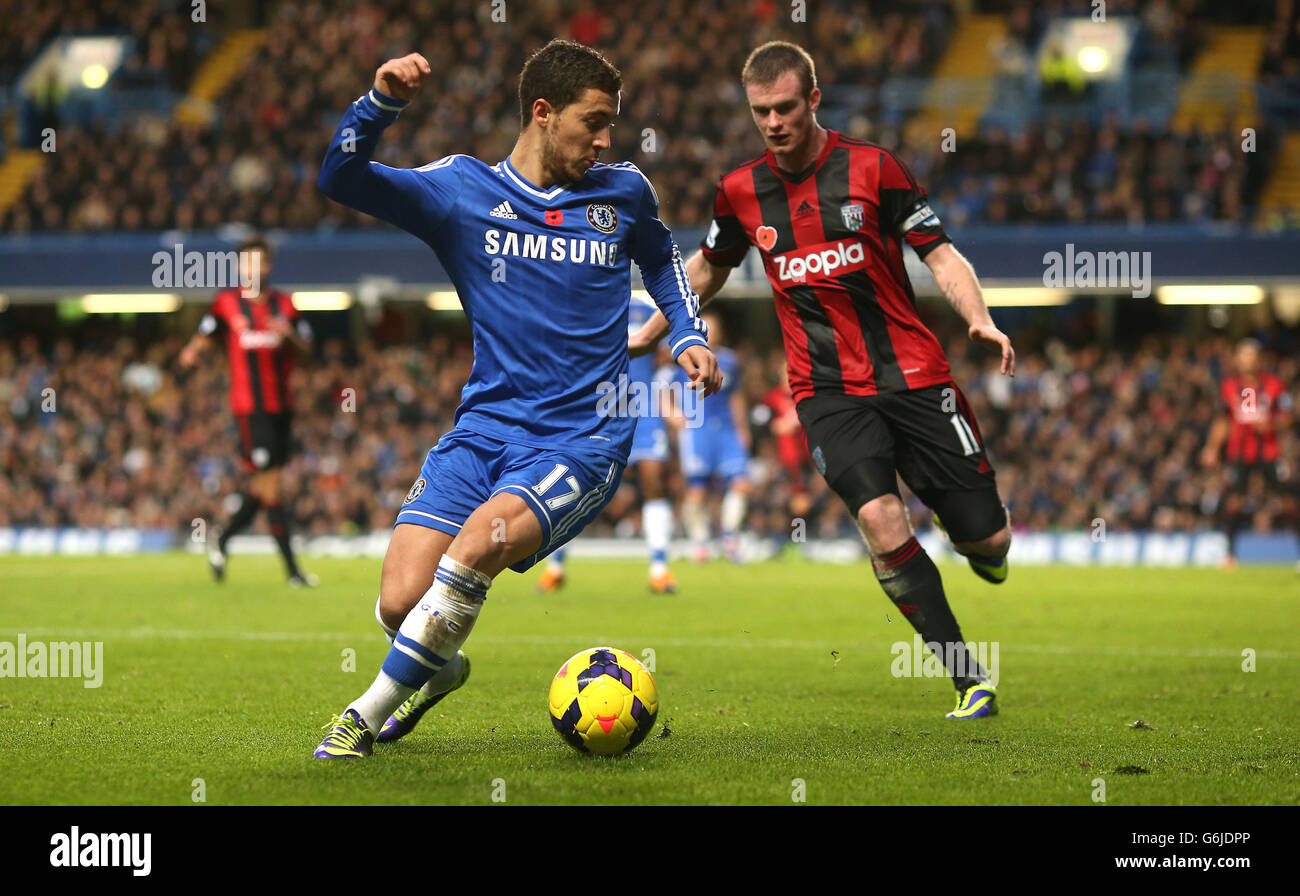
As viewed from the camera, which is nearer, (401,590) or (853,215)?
(401,590)

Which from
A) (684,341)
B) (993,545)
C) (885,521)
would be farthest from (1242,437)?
(684,341)

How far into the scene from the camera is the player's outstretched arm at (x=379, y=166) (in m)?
4.50

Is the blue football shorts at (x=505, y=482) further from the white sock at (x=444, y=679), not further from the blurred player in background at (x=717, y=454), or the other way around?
the blurred player in background at (x=717, y=454)

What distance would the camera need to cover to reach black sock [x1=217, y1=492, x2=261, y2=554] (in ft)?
41.5

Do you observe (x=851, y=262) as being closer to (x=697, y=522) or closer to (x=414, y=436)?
(x=697, y=522)

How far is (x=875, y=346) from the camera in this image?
20.5 feet

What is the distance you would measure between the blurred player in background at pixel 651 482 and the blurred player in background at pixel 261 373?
247 centimetres

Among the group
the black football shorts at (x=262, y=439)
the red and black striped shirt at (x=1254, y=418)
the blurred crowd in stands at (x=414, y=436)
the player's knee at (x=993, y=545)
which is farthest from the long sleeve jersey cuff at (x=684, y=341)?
the red and black striped shirt at (x=1254, y=418)

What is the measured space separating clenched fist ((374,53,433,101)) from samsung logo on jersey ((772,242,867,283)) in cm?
223

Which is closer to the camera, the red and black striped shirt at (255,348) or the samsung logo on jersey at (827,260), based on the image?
the samsung logo on jersey at (827,260)

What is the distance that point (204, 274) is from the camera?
80.4ft

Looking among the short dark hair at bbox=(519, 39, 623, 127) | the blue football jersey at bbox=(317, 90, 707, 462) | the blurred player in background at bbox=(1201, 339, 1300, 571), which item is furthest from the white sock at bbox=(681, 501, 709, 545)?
the short dark hair at bbox=(519, 39, 623, 127)

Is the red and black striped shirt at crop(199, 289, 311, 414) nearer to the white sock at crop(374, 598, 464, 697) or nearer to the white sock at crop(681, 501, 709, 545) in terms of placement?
the white sock at crop(681, 501, 709, 545)

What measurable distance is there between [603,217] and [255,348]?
7989 mm
